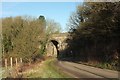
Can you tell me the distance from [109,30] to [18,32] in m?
11.1

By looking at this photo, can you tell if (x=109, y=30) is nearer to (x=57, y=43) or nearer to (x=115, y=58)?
(x=115, y=58)

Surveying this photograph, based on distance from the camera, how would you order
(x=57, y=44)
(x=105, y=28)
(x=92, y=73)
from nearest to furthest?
(x=92, y=73), (x=105, y=28), (x=57, y=44)

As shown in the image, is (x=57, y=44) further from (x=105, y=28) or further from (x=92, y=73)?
(x=92, y=73)

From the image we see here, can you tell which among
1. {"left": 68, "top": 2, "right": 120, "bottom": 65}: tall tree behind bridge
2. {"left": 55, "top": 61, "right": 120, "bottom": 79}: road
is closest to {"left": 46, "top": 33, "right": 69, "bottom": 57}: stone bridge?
{"left": 68, "top": 2, "right": 120, "bottom": 65}: tall tree behind bridge

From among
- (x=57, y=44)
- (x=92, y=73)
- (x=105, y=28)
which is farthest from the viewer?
(x=57, y=44)

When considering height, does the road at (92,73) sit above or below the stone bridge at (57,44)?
below

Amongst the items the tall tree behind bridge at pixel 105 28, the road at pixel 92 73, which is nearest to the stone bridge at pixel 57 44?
the tall tree behind bridge at pixel 105 28

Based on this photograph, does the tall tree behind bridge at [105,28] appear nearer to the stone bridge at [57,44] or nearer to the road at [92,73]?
the road at [92,73]

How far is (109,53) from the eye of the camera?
112 feet

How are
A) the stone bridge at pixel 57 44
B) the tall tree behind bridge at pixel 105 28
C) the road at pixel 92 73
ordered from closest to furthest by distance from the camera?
the road at pixel 92 73 < the tall tree behind bridge at pixel 105 28 < the stone bridge at pixel 57 44

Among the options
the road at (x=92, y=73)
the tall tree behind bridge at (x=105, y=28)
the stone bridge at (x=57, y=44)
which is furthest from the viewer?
the stone bridge at (x=57, y=44)

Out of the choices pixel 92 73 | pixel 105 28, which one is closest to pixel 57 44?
pixel 105 28

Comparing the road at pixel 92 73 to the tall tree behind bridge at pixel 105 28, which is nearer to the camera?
the road at pixel 92 73

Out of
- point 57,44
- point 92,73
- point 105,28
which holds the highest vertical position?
point 105,28
